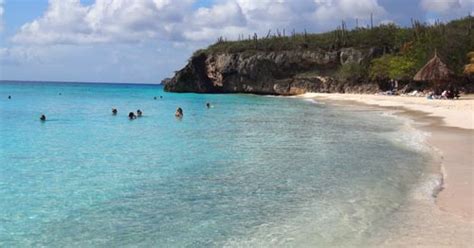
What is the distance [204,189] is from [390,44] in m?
71.0

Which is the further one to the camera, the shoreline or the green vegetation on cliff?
the green vegetation on cliff

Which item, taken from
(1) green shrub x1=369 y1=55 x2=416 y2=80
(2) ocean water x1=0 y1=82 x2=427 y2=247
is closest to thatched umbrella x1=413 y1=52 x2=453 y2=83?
(1) green shrub x1=369 y1=55 x2=416 y2=80

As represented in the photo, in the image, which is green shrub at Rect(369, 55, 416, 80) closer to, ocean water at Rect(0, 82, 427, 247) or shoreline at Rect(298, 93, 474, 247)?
ocean water at Rect(0, 82, 427, 247)

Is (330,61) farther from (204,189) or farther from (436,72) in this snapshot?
(204,189)

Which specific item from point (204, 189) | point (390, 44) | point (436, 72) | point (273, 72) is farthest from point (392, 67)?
point (204, 189)

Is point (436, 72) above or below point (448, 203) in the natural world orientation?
above

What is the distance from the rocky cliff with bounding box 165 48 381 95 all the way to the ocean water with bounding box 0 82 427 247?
58.4m

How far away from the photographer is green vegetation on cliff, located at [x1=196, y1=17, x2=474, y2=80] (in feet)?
186

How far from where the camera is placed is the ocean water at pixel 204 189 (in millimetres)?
7527

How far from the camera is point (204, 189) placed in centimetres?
1068

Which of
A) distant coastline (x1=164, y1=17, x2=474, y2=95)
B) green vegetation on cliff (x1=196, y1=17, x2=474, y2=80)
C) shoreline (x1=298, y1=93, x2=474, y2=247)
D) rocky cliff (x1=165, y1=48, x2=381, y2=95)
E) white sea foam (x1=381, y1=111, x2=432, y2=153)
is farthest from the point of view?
rocky cliff (x1=165, y1=48, x2=381, y2=95)

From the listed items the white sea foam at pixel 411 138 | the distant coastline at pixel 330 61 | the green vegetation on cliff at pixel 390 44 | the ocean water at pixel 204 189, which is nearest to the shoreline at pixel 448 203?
the white sea foam at pixel 411 138

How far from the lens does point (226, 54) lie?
292ft

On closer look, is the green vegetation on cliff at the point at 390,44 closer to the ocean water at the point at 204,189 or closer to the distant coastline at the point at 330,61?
the distant coastline at the point at 330,61
